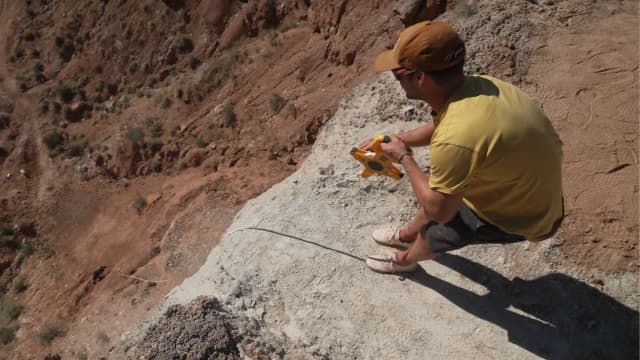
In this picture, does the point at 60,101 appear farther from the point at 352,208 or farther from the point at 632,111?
the point at 632,111

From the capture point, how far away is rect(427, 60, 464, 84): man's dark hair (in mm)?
2132

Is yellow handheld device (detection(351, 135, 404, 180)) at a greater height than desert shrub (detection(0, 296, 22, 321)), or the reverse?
yellow handheld device (detection(351, 135, 404, 180))

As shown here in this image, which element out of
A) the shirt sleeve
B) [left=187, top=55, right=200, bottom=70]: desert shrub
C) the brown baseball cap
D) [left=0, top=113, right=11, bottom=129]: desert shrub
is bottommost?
[left=187, top=55, right=200, bottom=70]: desert shrub

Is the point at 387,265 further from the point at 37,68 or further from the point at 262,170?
the point at 37,68

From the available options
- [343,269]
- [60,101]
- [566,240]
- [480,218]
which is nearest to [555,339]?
[566,240]

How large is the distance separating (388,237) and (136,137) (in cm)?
806

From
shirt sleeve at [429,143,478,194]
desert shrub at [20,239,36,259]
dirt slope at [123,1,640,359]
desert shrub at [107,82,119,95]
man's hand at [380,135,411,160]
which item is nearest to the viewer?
shirt sleeve at [429,143,478,194]

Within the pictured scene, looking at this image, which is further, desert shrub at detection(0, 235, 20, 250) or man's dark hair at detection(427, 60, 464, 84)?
desert shrub at detection(0, 235, 20, 250)

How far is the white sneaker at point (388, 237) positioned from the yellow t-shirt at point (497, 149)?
1.30 meters

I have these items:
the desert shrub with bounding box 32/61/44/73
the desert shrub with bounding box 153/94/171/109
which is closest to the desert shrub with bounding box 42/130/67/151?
the desert shrub with bounding box 153/94/171/109

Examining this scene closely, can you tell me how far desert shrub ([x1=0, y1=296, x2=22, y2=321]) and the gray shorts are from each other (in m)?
8.35

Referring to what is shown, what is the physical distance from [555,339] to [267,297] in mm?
2159

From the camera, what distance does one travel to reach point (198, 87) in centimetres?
1048

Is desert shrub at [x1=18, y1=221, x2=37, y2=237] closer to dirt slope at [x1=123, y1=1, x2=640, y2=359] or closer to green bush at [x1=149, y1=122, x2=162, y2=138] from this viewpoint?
green bush at [x1=149, y1=122, x2=162, y2=138]
